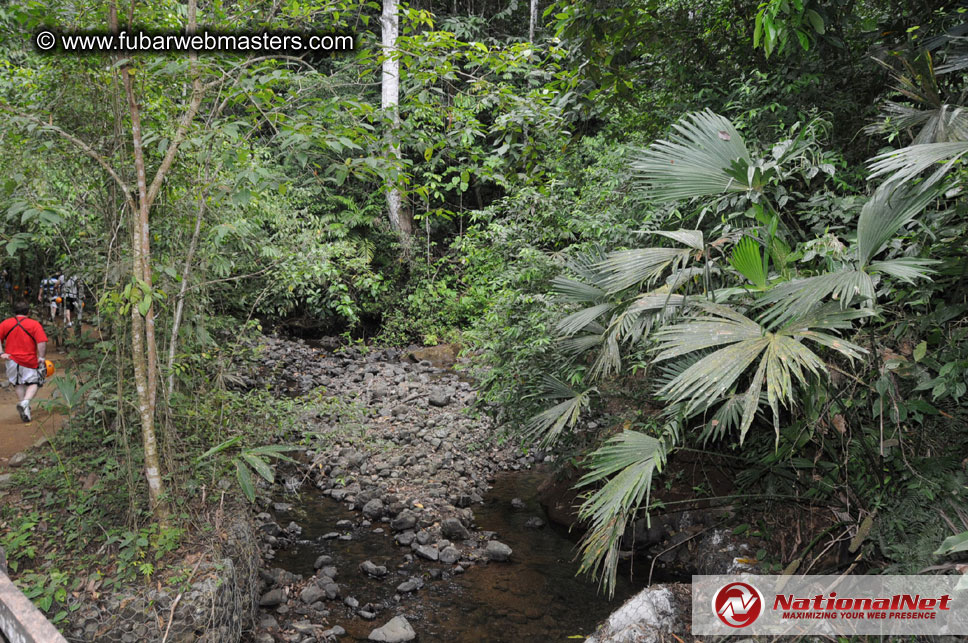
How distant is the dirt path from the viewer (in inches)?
227

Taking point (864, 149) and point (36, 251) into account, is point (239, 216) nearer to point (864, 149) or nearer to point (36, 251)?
point (864, 149)

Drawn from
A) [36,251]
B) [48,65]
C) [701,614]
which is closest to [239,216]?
[48,65]

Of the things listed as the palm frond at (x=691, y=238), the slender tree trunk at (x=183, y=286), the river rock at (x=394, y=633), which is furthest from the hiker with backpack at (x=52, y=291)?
the palm frond at (x=691, y=238)

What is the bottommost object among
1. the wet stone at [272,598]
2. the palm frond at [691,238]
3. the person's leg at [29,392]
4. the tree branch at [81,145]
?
the wet stone at [272,598]

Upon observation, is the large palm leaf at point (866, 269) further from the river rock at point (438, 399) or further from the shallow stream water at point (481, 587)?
the river rock at point (438, 399)

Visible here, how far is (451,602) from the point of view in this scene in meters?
4.77

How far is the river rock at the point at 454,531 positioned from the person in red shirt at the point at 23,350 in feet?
15.4

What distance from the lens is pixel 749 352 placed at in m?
2.64

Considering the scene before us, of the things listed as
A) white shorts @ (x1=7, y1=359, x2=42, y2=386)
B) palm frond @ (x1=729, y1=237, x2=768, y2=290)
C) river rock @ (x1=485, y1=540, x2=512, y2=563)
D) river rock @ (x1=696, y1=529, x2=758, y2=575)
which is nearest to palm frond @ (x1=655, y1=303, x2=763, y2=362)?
palm frond @ (x1=729, y1=237, x2=768, y2=290)

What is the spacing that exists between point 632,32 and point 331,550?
5334mm

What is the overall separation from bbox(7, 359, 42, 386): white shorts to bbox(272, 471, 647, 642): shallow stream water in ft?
10.4

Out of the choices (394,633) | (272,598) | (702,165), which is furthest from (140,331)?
(702,165)

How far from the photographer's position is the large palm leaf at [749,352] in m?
2.45

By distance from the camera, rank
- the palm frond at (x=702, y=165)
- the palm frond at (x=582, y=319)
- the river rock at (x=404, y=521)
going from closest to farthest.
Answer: the palm frond at (x=702, y=165), the palm frond at (x=582, y=319), the river rock at (x=404, y=521)
